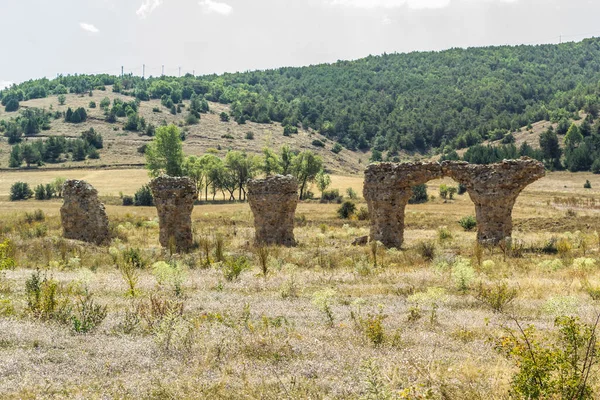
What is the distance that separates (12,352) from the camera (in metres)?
6.82

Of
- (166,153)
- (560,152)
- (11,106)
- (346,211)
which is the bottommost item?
(346,211)

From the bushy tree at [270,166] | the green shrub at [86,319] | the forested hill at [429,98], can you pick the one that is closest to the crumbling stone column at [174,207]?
the green shrub at [86,319]

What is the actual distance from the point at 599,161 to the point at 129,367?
77.7 metres

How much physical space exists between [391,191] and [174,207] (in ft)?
30.6

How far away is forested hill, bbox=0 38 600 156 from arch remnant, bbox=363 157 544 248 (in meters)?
89.5

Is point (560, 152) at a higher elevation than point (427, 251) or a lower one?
higher

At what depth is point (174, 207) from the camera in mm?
21625

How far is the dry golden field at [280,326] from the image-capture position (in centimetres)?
600

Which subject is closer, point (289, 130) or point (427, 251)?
point (427, 251)

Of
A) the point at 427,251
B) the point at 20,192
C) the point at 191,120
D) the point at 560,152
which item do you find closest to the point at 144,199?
the point at 20,192

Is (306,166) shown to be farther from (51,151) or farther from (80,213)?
(51,151)

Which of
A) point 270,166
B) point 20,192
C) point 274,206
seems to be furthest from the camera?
point 270,166

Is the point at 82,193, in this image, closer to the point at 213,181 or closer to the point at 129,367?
the point at 129,367

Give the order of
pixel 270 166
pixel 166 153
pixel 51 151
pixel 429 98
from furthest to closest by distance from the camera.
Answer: pixel 429 98, pixel 51 151, pixel 166 153, pixel 270 166
